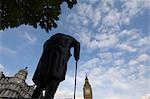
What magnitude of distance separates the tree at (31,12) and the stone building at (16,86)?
40.9 meters

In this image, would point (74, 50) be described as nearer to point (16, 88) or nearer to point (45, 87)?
point (45, 87)

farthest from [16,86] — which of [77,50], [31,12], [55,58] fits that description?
[55,58]

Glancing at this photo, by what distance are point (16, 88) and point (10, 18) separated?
1682 inches

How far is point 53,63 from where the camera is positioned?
6316 millimetres

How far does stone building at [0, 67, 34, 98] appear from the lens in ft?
157

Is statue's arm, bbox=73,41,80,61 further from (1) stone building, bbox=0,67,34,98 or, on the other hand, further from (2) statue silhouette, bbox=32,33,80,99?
(1) stone building, bbox=0,67,34,98

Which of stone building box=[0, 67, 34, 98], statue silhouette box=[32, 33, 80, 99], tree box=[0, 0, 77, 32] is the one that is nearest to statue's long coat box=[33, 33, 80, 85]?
statue silhouette box=[32, 33, 80, 99]

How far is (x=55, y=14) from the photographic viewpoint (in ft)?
27.4

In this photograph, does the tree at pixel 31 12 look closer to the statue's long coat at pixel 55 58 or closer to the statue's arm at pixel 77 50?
the statue's long coat at pixel 55 58

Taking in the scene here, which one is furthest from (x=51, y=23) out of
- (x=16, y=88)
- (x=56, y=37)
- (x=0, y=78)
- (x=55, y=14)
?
(x=0, y=78)

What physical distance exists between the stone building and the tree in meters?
40.9

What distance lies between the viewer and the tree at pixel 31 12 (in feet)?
24.5

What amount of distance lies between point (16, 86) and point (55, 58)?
4417cm

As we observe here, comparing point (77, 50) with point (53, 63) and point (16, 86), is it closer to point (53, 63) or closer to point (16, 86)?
point (53, 63)
